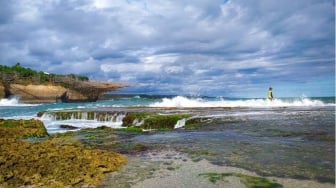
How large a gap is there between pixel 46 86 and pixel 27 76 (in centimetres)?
762

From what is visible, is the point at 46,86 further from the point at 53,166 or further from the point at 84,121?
the point at 53,166

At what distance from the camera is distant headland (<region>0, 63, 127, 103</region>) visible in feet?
287

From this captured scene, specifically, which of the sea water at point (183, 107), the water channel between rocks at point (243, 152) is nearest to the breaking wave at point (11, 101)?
the sea water at point (183, 107)

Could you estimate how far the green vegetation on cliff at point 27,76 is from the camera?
88312 millimetres

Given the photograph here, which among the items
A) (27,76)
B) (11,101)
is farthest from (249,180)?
(27,76)

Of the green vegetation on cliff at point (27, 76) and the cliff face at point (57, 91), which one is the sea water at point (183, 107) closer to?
the cliff face at point (57, 91)

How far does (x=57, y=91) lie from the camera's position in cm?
9325

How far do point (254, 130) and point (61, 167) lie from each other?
993cm

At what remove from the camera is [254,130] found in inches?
596

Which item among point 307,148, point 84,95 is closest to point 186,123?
point 307,148

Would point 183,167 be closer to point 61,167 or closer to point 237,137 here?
point 61,167

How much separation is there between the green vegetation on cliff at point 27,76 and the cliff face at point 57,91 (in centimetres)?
187

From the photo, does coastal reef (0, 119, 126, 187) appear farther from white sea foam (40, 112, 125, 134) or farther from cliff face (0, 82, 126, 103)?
cliff face (0, 82, 126, 103)

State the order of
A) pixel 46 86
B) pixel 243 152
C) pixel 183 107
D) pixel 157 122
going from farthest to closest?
pixel 46 86 → pixel 183 107 → pixel 157 122 → pixel 243 152
